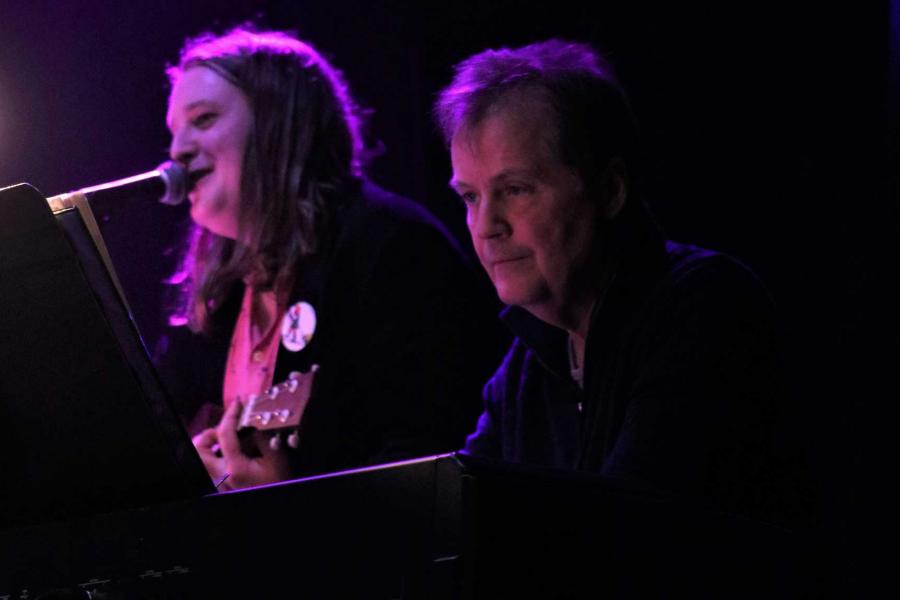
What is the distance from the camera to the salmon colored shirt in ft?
8.29

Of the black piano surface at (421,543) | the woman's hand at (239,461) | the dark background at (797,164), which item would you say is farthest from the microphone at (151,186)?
the dark background at (797,164)

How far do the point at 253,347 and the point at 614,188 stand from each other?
106 centimetres

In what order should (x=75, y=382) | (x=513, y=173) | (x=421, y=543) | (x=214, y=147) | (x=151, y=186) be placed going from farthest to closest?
(x=214, y=147) < (x=151, y=186) < (x=513, y=173) < (x=75, y=382) < (x=421, y=543)

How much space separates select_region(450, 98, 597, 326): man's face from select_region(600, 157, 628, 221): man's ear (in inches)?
1.3

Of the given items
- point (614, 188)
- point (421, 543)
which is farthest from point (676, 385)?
point (421, 543)

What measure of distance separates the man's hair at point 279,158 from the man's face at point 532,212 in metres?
0.81

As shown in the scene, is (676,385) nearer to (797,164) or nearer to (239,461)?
(797,164)

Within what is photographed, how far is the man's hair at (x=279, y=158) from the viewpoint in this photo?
2.67 metres

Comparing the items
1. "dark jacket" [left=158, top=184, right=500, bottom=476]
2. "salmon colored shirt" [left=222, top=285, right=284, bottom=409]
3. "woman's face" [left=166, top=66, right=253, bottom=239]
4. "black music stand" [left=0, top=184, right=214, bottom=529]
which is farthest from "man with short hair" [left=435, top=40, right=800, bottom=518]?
"woman's face" [left=166, top=66, right=253, bottom=239]

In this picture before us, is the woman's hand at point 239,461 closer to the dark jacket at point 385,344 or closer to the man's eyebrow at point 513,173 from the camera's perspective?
the dark jacket at point 385,344

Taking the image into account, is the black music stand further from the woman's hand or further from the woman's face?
the woman's face

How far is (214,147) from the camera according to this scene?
8.94 ft

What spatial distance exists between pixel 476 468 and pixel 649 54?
1849mm

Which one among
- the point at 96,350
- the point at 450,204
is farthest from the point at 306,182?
the point at 96,350
